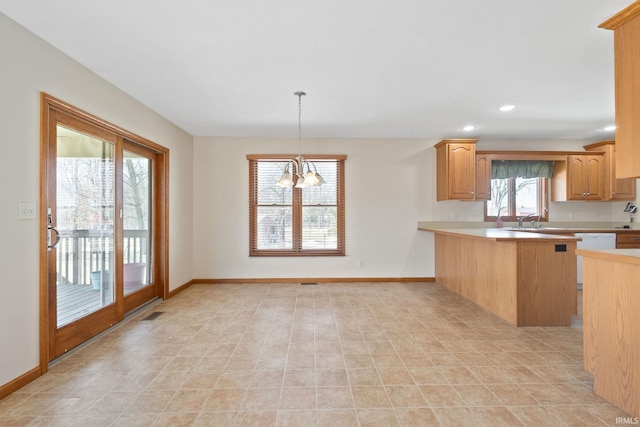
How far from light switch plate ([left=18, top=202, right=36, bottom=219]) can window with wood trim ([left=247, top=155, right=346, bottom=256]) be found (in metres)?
3.06

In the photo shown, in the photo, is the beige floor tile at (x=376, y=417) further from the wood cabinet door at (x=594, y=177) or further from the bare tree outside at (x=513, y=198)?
the wood cabinet door at (x=594, y=177)

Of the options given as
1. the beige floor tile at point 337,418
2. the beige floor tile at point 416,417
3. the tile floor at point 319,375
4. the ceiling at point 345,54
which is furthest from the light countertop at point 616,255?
the beige floor tile at point 337,418

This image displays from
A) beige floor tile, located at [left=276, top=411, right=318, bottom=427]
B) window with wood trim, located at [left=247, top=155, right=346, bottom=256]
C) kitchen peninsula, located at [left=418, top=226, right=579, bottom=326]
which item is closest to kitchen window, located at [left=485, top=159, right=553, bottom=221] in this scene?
kitchen peninsula, located at [left=418, top=226, right=579, bottom=326]

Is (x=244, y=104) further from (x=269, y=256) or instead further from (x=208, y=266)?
(x=208, y=266)

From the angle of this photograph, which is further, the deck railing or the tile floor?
the deck railing

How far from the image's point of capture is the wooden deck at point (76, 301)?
2.55 m

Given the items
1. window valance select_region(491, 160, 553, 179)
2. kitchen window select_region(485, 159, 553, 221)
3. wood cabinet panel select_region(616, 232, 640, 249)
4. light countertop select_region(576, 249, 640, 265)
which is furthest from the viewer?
kitchen window select_region(485, 159, 553, 221)

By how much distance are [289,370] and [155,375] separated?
3.24 feet

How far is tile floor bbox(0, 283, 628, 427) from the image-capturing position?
1.79 metres

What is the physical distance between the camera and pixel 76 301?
8.91ft

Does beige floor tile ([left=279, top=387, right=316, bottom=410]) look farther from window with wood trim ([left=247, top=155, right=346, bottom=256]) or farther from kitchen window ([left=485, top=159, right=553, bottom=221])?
kitchen window ([left=485, top=159, right=553, bottom=221])

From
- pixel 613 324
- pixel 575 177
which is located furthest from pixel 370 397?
pixel 575 177

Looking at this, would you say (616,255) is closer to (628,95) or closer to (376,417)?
(628,95)

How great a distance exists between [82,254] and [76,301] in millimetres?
420
